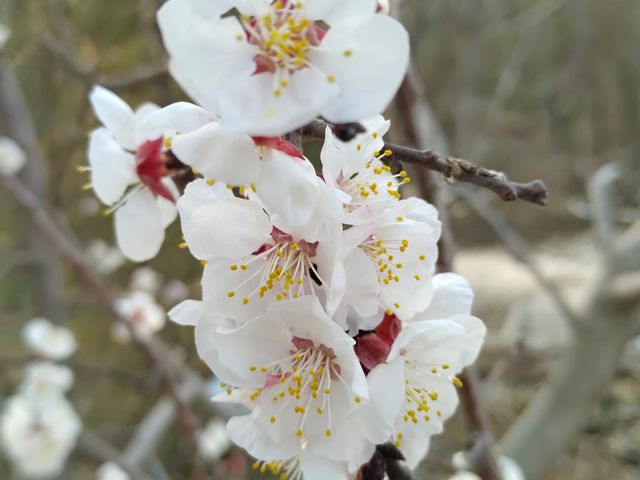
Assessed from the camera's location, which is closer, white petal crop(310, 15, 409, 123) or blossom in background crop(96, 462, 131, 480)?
white petal crop(310, 15, 409, 123)

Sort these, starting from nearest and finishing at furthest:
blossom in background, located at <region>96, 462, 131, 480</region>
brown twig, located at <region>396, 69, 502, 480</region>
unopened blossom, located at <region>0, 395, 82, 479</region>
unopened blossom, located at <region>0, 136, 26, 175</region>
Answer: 1. brown twig, located at <region>396, 69, 502, 480</region>
2. blossom in background, located at <region>96, 462, 131, 480</region>
3. unopened blossom, located at <region>0, 395, 82, 479</region>
4. unopened blossom, located at <region>0, 136, 26, 175</region>

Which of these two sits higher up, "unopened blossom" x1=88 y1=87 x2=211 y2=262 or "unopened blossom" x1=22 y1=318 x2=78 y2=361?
"unopened blossom" x1=88 y1=87 x2=211 y2=262

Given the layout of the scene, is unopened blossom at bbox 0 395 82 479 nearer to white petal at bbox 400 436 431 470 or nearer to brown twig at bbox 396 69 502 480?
brown twig at bbox 396 69 502 480

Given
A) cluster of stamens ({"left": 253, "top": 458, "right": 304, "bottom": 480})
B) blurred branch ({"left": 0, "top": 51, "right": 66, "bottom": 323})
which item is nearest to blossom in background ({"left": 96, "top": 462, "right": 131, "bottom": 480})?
blurred branch ({"left": 0, "top": 51, "right": 66, "bottom": 323})

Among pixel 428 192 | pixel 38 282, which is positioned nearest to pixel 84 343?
pixel 38 282

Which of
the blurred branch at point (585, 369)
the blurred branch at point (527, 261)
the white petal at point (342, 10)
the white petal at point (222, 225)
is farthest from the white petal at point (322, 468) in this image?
the blurred branch at point (585, 369)

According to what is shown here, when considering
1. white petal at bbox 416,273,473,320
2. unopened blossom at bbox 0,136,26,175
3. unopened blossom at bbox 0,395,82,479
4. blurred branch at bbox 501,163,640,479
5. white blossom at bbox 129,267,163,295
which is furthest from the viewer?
white blossom at bbox 129,267,163,295

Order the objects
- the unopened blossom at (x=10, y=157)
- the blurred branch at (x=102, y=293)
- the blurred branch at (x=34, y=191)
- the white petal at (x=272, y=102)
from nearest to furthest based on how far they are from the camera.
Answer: the white petal at (x=272, y=102) → the blurred branch at (x=102, y=293) → the unopened blossom at (x=10, y=157) → the blurred branch at (x=34, y=191)

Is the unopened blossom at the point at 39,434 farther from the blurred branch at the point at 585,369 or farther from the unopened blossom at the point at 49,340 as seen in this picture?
the blurred branch at the point at 585,369
